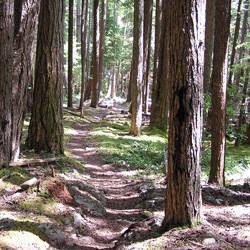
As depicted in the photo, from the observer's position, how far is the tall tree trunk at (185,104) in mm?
4414

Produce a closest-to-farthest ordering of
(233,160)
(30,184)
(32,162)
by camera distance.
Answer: (30,184), (32,162), (233,160)

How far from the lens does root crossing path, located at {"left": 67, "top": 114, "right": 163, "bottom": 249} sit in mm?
5465

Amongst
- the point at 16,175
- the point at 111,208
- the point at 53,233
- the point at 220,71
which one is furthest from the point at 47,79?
the point at 53,233

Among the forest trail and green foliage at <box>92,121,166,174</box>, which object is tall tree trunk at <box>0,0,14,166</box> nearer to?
the forest trail

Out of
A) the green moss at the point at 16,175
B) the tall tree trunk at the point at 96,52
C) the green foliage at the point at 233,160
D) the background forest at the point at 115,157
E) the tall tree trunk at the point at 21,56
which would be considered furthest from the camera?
the tall tree trunk at the point at 96,52

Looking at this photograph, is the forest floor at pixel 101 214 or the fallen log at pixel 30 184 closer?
the forest floor at pixel 101 214

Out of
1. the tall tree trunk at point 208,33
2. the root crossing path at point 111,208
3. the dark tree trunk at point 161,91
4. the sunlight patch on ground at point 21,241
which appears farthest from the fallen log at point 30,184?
the dark tree trunk at point 161,91

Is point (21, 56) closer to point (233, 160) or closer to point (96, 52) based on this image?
point (233, 160)

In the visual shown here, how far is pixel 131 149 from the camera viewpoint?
42.7 ft

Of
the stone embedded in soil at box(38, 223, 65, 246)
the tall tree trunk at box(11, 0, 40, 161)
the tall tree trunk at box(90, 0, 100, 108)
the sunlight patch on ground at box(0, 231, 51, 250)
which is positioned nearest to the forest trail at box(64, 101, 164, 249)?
the stone embedded in soil at box(38, 223, 65, 246)

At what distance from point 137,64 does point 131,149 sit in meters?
3.88

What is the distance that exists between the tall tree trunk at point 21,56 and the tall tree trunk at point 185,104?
3447 mm

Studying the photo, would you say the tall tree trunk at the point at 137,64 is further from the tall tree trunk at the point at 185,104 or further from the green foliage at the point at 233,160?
the tall tree trunk at the point at 185,104

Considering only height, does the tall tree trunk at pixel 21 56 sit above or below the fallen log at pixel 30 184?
above
